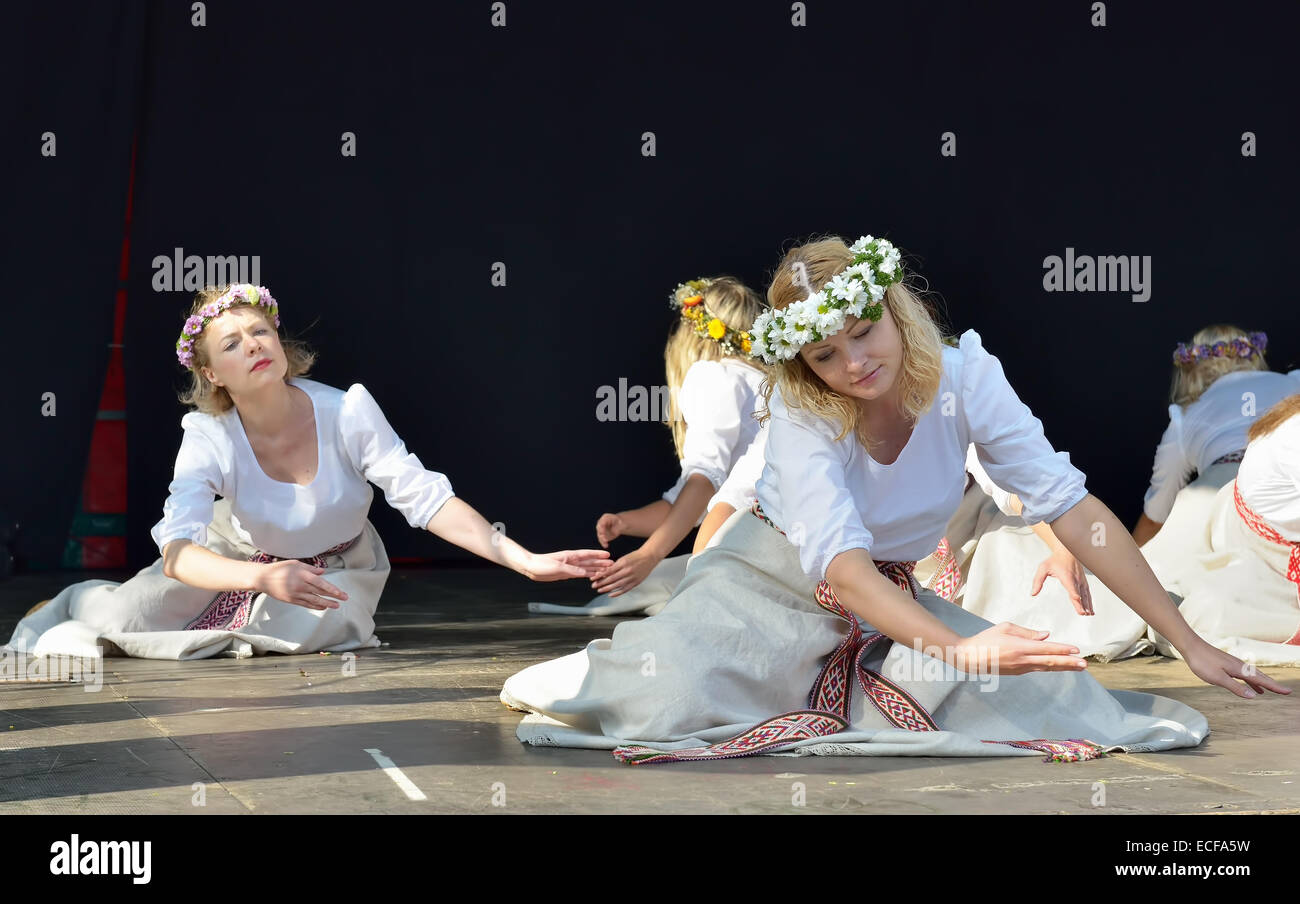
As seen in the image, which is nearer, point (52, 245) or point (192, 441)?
point (192, 441)

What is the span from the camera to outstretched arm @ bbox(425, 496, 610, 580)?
3469mm

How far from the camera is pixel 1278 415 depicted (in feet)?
14.3

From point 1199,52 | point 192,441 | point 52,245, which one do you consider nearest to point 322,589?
point 192,441

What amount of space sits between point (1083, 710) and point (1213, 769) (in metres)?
0.36

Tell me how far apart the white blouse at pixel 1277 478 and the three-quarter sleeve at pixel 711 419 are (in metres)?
1.42

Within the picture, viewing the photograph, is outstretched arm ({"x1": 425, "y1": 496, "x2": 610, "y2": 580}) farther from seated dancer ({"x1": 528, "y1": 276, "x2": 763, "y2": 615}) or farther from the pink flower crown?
the pink flower crown

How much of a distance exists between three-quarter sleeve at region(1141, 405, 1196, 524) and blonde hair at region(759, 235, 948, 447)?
254 cm

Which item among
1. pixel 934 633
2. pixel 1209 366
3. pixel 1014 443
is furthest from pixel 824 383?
pixel 1209 366

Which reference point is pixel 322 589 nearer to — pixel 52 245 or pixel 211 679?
pixel 211 679

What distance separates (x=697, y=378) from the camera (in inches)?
198

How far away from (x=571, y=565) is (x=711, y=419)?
1.42m

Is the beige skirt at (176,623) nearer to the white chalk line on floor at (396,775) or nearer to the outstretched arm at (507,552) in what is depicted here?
the outstretched arm at (507,552)

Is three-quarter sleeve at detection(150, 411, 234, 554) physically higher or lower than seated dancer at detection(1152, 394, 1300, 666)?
higher

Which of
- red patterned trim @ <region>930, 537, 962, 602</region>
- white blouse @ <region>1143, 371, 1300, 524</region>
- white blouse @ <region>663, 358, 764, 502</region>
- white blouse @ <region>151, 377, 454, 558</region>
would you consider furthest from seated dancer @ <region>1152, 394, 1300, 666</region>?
white blouse @ <region>151, 377, 454, 558</region>
